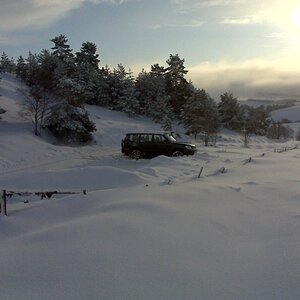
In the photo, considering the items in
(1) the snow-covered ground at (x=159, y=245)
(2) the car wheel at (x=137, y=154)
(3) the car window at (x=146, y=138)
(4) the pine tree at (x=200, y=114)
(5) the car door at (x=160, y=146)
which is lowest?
(2) the car wheel at (x=137, y=154)

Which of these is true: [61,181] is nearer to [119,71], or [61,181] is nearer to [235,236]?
[235,236]

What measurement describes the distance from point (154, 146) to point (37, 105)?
16.1 meters

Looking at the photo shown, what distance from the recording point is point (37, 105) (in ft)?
112

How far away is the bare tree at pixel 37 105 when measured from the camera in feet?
108

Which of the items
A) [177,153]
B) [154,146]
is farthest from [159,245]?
[154,146]

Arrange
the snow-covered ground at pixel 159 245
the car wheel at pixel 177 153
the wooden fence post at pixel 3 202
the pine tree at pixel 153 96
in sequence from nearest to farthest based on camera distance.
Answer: the snow-covered ground at pixel 159 245
the wooden fence post at pixel 3 202
the car wheel at pixel 177 153
the pine tree at pixel 153 96

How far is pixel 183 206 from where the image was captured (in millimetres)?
8016

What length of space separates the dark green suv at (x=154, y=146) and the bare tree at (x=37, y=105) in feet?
44.7

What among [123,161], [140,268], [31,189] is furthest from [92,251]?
[123,161]

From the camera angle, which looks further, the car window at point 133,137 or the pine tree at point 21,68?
the pine tree at point 21,68

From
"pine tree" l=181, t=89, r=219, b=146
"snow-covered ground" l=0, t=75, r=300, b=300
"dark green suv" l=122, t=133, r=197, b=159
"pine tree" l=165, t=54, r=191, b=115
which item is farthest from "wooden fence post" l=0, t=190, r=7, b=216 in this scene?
"pine tree" l=165, t=54, r=191, b=115

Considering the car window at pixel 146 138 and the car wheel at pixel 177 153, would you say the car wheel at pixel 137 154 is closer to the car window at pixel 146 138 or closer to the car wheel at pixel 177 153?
the car window at pixel 146 138

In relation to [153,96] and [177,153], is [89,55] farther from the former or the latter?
[177,153]

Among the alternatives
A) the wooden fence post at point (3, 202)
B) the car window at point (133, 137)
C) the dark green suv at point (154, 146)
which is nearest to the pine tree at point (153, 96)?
the car window at point (133, 137)
